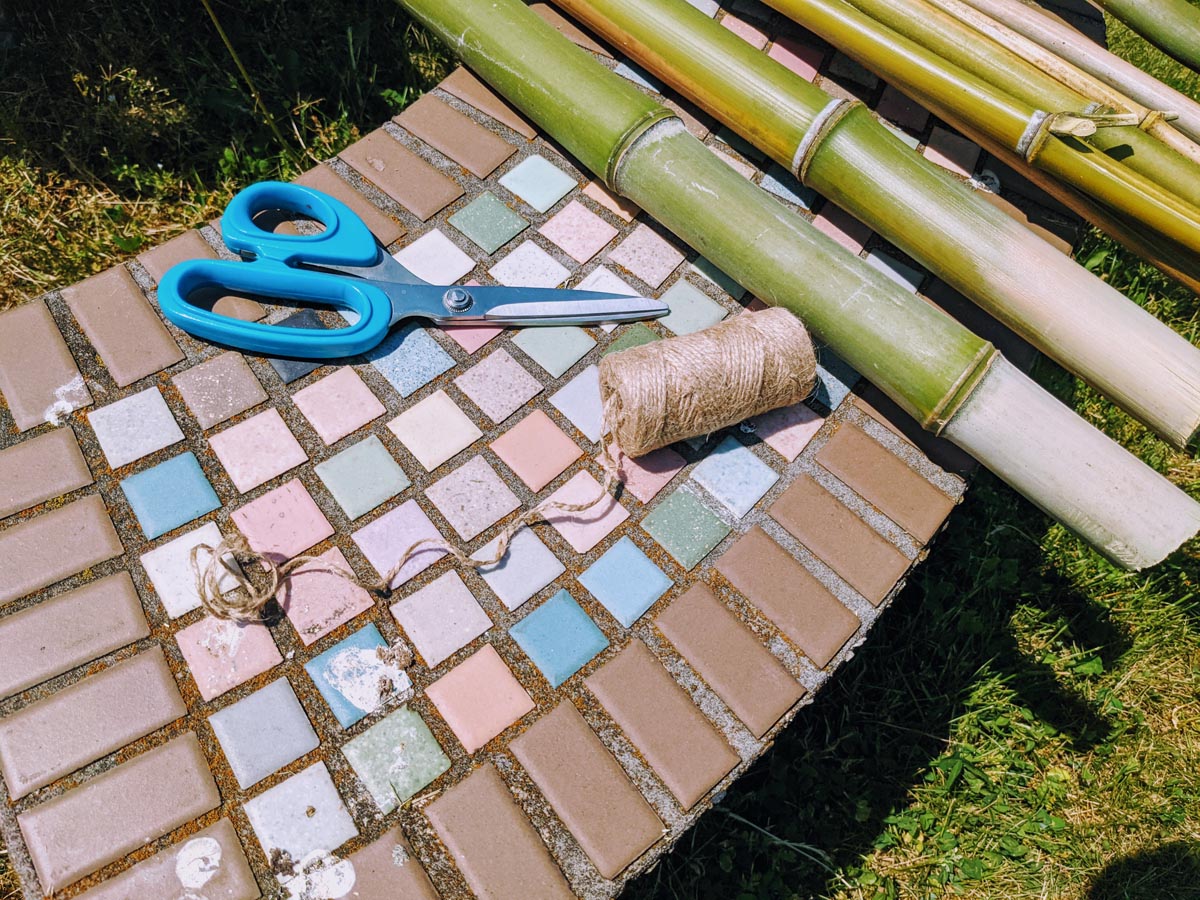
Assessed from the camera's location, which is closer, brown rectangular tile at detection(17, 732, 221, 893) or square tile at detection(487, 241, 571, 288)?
brown rectangular tile at detection(17, 732, 221, 893)

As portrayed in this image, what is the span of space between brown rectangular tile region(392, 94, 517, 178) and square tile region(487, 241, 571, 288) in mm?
228

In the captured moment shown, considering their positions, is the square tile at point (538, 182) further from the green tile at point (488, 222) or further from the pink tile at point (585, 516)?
the pink tile at point (585, 516)

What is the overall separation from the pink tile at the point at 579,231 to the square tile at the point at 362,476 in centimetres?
57

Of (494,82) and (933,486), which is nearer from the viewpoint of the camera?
(933,486)

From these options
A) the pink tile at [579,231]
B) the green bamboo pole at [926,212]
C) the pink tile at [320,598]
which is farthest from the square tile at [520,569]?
the green bamboo pole at [926,212]

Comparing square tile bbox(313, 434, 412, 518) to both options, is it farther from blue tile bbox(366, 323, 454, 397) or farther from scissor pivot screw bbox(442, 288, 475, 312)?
scissor pivot screw bbox(442, 288, 475, 312)

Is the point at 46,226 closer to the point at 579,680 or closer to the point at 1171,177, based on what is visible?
the point at 579,680

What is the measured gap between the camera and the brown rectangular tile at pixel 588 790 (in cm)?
137

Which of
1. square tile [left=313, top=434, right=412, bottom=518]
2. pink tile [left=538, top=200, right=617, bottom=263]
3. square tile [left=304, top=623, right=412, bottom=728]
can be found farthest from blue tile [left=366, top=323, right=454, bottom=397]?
square tile [left=304, top=623, right=412, bottom=728]

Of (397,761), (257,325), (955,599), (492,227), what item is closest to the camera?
(397,761)

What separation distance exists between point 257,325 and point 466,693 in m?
0.76

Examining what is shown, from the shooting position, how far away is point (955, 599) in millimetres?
2377

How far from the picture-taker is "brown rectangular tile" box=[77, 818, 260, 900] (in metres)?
1.31

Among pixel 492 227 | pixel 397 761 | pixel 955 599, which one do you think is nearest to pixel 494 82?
pixel 492 227
